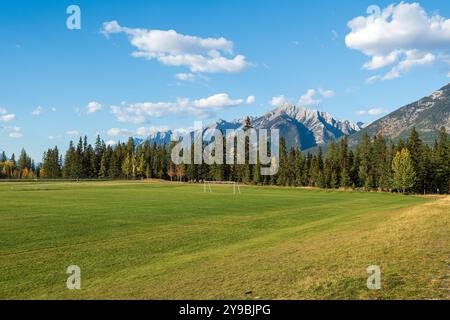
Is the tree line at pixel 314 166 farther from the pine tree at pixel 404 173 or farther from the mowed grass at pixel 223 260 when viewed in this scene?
the mowed grass at pixel 223 260

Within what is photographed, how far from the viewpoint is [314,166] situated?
5674 inches

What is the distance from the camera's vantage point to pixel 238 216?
3812cm

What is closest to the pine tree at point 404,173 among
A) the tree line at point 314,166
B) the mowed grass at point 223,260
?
the tree line at point 314,166

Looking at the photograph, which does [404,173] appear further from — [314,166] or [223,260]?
[223,260]

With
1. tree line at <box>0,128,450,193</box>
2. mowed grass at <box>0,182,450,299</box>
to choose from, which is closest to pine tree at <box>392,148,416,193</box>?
tree line at <box>0,128,450,193</box>

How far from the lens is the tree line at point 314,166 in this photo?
4385 inches

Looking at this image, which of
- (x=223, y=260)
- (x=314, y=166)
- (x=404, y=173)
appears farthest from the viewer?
(x=314, y=166)

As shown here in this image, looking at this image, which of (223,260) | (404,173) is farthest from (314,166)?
(223,260)

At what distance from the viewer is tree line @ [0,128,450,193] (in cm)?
11138

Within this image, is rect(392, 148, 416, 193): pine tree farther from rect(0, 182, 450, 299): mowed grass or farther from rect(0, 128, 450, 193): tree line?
rect(0, 182, 450, 299): mowed grass
